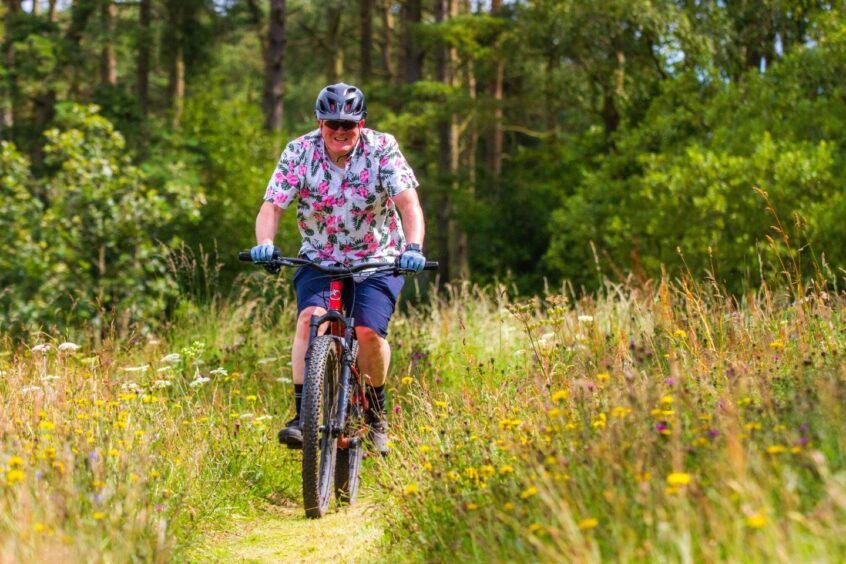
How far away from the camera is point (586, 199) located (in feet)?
71.0

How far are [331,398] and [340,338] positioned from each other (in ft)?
1.04

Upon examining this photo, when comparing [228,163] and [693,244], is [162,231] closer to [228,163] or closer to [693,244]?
[228,163]

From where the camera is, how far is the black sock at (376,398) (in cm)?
549

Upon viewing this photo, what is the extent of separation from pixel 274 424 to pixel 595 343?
2.04 m

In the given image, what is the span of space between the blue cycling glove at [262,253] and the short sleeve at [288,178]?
1.57ft


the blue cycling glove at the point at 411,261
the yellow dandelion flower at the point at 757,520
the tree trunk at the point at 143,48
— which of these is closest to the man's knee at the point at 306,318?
the blue cycling glove at the point at 411,261

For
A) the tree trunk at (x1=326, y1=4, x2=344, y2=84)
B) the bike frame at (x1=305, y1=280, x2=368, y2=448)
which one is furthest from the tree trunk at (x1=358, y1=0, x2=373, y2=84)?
the bike frame at (x1=305, y1=280, x2=368, y2=448)

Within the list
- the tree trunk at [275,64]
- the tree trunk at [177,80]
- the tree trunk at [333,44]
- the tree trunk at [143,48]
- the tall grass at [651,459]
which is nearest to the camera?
the tall grass at [651,459]

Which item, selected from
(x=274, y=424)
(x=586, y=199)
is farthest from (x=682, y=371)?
(x=586, y=199)

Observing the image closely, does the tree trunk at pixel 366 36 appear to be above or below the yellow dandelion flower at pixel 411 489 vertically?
above

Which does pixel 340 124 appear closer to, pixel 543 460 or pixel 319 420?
pixel 319 420

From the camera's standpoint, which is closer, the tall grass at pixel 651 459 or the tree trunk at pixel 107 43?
the tall grass at pixel 651 459

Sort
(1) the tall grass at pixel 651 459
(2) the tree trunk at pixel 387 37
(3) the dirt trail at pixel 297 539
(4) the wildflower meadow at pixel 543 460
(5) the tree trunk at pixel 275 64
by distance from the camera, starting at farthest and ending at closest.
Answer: (2) the tree trunk at pixel 387 37
(5) the tree trunk at pixel 275 64
(3) the dirt trail at pixel 297 539
(4) the wildflower meadow at pixel 543 460
(1) the tall grass at pixel 651 459

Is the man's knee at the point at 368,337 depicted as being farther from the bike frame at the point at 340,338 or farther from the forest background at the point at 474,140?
the forest background at the point at 474,140
